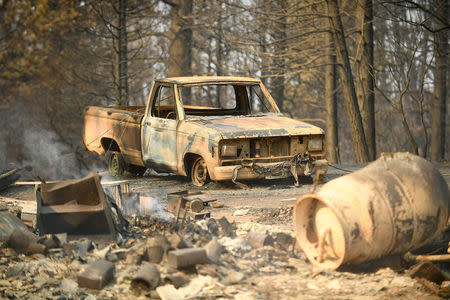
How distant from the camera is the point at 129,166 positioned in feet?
41.2

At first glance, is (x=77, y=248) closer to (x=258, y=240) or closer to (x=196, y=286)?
(x=196, y=286)

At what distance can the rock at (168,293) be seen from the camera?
18.3ft

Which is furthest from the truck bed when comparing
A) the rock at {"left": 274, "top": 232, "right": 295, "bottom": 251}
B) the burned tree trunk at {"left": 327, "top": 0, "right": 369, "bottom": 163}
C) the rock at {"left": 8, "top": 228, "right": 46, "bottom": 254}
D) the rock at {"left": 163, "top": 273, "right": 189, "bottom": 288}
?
the rock at {"left": 163, "top": 273, "right": 189, "bottom": 288}

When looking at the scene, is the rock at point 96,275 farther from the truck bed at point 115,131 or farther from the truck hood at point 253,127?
the truck bed at point 115,131

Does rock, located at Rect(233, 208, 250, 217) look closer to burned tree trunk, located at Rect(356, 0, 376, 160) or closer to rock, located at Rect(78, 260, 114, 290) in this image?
rock, located at Rect(78, 260, 114, 290)

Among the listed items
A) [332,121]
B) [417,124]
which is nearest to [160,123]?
[332,121]

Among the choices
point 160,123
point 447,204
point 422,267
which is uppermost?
point 160,123

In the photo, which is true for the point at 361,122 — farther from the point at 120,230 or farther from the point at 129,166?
the point at 120,230

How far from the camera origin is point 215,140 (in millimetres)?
9766

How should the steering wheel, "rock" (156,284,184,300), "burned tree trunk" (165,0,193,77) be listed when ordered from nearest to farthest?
1. "rock" (156,284,184,300)
2. the steering wheel
3. "burned tree trunk" (165,0,193,77)

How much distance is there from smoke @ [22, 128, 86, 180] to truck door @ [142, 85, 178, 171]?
6627 millimetres

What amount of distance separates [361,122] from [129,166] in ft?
19.8

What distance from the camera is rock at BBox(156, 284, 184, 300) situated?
5.57m

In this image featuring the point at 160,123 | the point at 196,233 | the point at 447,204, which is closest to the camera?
the point at 447,204
